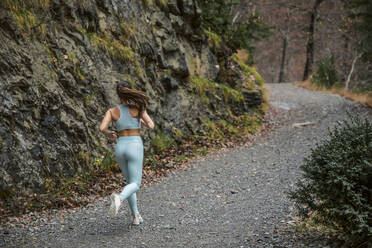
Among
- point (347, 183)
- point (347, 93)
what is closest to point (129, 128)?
point (347, 183)

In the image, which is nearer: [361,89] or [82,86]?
[82,86]

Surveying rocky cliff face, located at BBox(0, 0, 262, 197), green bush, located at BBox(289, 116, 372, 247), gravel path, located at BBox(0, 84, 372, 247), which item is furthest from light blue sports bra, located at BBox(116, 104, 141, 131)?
green bush, located at BBox(289, 116, 372, 247)

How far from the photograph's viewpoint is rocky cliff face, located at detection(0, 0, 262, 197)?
244 inches

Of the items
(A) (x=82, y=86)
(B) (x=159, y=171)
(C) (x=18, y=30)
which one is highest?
(C) (x=18, y=30)

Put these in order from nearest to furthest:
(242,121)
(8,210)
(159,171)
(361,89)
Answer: (8,210)
(159,171)
(242,121)
(361,89)

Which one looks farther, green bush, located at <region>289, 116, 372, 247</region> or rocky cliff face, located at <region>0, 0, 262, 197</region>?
rocky cliff face, located at <region>0, 0, 262, 197</region>

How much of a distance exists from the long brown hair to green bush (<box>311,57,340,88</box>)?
1916 centimetres

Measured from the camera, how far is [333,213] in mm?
3596

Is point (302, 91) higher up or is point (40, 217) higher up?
point (302, 91)

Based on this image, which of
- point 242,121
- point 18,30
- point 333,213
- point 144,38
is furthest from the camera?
point 242,121

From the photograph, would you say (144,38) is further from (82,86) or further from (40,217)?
(40,217)

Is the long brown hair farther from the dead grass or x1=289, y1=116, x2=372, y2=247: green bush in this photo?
the dead grass

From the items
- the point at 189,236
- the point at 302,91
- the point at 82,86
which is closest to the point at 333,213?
the point at 189,236

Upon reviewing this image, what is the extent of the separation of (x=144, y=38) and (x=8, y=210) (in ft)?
20.8
